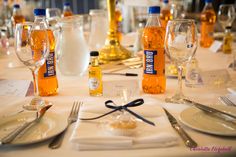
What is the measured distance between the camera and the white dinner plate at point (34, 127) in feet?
1.97

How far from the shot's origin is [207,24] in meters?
1.64

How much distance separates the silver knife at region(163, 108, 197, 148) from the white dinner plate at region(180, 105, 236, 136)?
17 millimetres

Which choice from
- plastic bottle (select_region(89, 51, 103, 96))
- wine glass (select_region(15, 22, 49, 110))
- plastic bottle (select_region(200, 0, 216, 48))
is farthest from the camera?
plastic bottle (select_region(200, 0, 216, 48))

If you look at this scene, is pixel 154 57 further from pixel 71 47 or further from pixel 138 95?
pixel 71 47

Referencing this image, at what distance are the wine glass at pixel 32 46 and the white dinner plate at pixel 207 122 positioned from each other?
1.25 feet

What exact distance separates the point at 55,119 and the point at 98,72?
9.3 inches

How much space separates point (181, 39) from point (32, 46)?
394 mm

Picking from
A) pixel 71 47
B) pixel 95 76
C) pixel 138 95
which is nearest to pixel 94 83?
pixel 95 76

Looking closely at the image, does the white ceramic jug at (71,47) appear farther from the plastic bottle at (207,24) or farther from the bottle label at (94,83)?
the plastic bottle at (207,24)

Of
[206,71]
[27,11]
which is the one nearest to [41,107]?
[206,71]

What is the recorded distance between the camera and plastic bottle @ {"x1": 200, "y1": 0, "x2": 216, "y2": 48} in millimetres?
1629

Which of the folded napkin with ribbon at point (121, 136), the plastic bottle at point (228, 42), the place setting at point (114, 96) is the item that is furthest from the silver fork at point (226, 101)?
the plastic bottle at point (228, 42)

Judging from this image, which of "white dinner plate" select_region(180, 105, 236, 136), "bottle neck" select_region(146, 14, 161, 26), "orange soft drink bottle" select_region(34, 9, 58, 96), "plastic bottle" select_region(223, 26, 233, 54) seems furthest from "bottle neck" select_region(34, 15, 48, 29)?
"plastic bottle" select_region(223, 26, 233, 54)

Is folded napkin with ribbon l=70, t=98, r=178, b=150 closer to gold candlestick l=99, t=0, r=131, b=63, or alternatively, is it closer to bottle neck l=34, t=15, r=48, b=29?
bottle neck l=34, t=15, r=48, b=29
